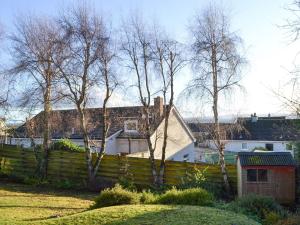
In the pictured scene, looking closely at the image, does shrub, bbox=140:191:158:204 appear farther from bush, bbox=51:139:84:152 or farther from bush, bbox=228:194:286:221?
bush, bbox=51:139:84:152

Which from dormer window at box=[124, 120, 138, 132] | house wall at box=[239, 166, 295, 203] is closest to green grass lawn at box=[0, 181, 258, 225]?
house wall at box=[239, 166, 295, 203]

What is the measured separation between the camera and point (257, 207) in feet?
46.8

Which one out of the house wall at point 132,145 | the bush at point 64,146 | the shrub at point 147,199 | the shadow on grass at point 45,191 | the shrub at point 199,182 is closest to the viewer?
the shrub at point 147,199

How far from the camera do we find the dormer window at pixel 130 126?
33.3 meters

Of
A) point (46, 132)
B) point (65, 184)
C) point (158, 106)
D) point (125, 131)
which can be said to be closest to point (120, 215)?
point (65, 184)

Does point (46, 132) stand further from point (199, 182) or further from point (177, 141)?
point (177, 141)

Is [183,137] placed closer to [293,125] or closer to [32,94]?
[32,94]

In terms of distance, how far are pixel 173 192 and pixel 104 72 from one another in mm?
10810

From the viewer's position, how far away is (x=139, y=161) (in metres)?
23.4

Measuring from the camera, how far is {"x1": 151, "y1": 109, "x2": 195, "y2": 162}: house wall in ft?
115

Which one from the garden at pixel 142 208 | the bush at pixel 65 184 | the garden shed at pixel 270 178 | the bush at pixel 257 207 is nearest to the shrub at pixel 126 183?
the garden at pixel 142 208

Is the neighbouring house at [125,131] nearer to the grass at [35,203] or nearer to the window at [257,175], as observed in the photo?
the grass at [35,203]

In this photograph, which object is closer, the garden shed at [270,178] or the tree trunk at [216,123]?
the garden shed at [270,178]

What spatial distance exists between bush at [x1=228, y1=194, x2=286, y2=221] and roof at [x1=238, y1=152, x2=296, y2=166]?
566 centimetres
